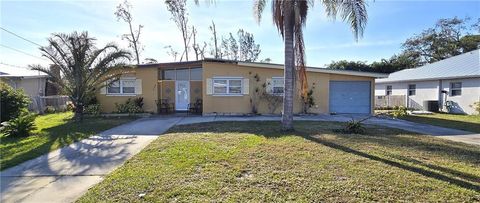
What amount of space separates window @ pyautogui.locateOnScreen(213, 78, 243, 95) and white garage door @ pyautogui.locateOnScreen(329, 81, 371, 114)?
560cm

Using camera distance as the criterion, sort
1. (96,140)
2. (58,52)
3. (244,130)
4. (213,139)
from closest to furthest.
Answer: (213,139)
(96,140)
(244,130)
(58,52)

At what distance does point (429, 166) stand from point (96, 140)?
8.99 metres

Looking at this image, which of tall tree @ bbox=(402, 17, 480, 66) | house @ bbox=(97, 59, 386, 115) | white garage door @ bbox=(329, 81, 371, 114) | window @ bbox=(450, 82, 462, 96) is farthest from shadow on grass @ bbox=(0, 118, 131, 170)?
tall tree @ bbox=(402, 17, 480, 66)

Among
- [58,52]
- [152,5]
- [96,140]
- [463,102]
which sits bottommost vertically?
[96,140]

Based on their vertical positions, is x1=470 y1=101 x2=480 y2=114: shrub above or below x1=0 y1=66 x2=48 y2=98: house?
below

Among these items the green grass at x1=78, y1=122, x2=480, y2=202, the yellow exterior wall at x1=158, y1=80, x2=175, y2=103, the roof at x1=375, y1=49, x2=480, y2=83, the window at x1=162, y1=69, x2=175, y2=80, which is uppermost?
the roof at x1=375, y1=49, x2=480, y2=83

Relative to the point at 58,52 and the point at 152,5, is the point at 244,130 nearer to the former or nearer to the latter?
the point at 152,5

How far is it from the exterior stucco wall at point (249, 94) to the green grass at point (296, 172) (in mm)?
8737

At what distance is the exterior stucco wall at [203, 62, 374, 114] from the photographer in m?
17.5

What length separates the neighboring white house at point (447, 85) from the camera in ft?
63.3

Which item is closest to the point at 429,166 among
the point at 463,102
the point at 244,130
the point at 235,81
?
the point at 244,130

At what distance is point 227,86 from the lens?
17547mm

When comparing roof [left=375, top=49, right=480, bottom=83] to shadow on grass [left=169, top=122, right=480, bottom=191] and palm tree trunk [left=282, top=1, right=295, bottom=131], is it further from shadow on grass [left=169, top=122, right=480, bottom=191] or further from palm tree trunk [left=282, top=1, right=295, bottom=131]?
palm tree trunk [left=282, top=1, right=295, bottom=131]

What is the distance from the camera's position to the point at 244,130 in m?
11.0
